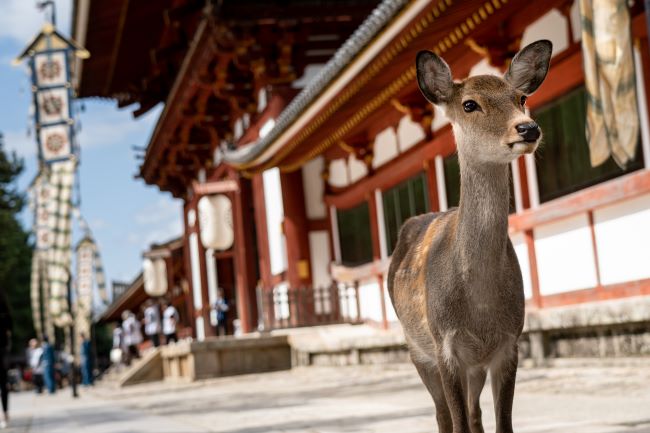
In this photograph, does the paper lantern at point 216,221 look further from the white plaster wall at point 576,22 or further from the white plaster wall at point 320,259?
the white plaster wall at point 576,22

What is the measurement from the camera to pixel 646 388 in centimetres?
Answer: 702

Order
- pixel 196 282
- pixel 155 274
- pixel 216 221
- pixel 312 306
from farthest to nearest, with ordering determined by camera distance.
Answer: pixel 155 274, pixel 196 282, pixel 216 221, pixel 312 306

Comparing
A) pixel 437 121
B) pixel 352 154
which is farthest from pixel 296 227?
pixel 437 121

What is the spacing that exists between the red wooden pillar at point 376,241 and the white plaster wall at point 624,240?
6102mm

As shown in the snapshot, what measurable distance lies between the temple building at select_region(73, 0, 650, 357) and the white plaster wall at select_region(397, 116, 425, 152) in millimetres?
47

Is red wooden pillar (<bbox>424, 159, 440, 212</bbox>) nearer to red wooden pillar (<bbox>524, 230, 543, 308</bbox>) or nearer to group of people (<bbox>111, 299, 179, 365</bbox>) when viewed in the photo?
red wooden pillar (<bbox>524, 230, 543, 308</bbox>)

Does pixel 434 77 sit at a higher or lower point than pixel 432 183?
lower

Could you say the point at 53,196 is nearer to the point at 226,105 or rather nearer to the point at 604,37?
the point at 226,105

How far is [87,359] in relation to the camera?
2588 centimetres

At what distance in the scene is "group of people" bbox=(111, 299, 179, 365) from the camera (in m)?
25.5

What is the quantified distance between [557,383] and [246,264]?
14.1 meters

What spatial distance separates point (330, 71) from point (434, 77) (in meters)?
9.36

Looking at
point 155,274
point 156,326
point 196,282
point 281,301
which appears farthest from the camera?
point 155,274

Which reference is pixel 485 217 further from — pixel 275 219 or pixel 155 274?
pixel 155 274
